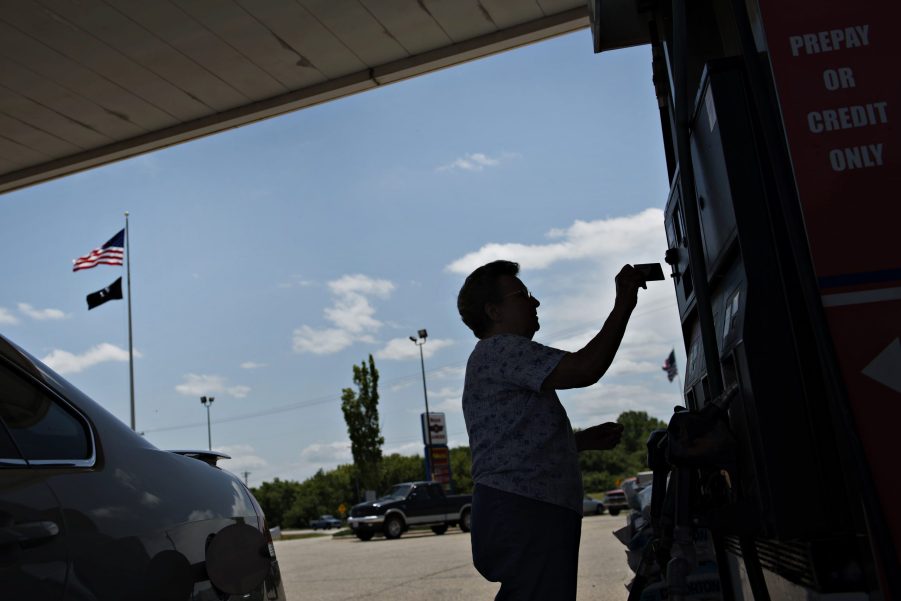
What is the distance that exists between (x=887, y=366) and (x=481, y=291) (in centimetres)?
143

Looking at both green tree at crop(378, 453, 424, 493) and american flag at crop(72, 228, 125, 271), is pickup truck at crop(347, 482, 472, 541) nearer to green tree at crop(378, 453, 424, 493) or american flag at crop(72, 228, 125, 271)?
american flag at crop(72, 228, 125, 271)

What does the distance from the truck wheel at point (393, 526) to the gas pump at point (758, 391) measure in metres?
25.5

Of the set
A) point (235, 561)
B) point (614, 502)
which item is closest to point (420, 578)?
point (235, 561)

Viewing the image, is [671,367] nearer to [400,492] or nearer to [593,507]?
[593,507]

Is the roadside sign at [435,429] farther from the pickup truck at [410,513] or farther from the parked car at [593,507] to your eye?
the pickup truck at [410,513]

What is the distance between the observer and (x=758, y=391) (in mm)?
1747

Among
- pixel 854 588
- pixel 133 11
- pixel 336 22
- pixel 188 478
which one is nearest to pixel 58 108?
pixel 133 11

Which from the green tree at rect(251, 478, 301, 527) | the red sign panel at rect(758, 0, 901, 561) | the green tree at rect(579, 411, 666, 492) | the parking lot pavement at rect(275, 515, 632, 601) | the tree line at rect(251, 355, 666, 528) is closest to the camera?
the red sign panel at rect(758, 0, 901, 561)

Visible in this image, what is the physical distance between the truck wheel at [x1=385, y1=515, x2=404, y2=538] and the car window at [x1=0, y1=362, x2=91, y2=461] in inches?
1013

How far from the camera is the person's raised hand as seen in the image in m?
2.43

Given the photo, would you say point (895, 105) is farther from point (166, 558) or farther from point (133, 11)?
point (133, 11)

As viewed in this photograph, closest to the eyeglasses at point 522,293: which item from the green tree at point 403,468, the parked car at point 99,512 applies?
the parked car at point 99,512

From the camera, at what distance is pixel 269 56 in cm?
631

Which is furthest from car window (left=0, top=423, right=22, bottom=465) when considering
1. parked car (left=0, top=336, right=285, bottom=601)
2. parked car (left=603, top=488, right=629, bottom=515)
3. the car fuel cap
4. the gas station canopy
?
parked car (left=603, top=488, right=629, bottom=515)
